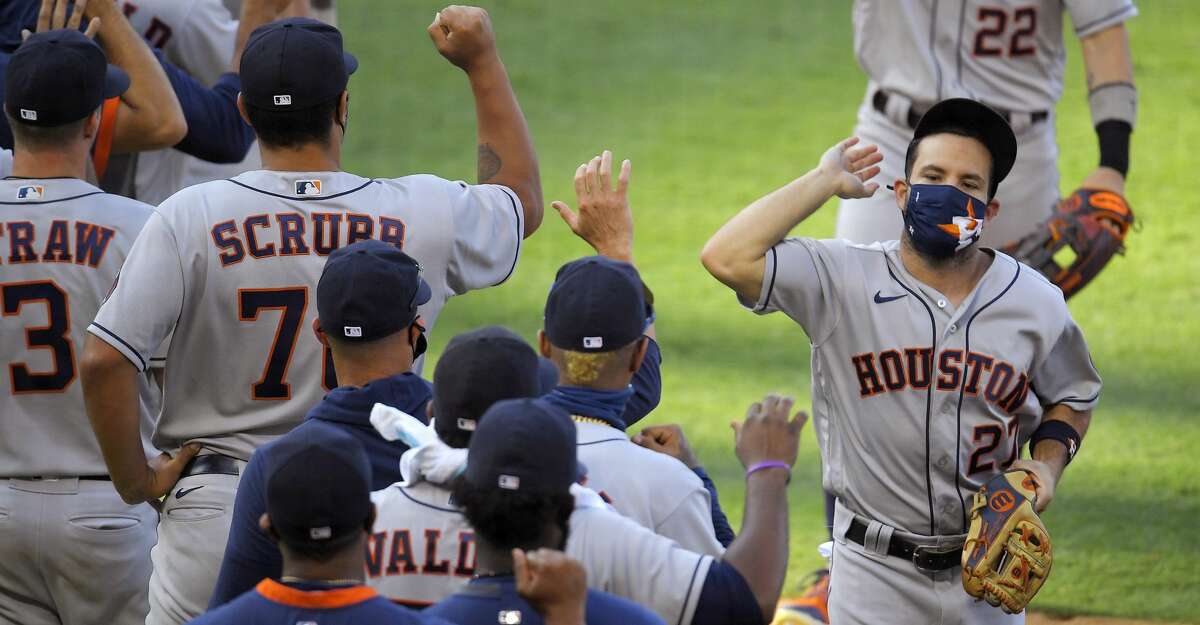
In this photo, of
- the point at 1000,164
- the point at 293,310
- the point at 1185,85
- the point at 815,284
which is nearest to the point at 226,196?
the point at 293,310

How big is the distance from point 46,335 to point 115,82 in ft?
2.14

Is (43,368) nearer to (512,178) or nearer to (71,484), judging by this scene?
(71,484)

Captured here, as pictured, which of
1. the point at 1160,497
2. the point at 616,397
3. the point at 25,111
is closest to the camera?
the point at 616,397

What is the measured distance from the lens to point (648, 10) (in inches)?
521

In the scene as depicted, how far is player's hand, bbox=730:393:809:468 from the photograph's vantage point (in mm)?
2926

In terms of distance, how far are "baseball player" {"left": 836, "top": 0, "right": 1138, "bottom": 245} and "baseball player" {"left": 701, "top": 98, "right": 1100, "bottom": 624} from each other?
1.85 m

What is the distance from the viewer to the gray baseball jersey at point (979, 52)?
18.9 ft

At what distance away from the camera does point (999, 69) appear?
5801 mm

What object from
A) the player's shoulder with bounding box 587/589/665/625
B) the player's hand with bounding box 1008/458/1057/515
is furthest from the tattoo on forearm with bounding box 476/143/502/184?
the player's shoulder with bounding box 587/589/665/625

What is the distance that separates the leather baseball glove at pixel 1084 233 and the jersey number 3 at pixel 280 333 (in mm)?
2709

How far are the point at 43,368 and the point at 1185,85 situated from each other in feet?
31.0

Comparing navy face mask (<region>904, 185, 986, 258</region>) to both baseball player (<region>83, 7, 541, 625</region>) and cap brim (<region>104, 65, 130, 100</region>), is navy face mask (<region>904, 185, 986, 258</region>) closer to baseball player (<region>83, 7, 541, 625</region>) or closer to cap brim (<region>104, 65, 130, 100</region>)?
baseball player (<region>83, 7, 541, 625</region>)

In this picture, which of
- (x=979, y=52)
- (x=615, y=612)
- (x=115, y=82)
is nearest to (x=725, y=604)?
(x=615, y=612)

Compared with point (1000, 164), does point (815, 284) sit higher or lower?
lower
